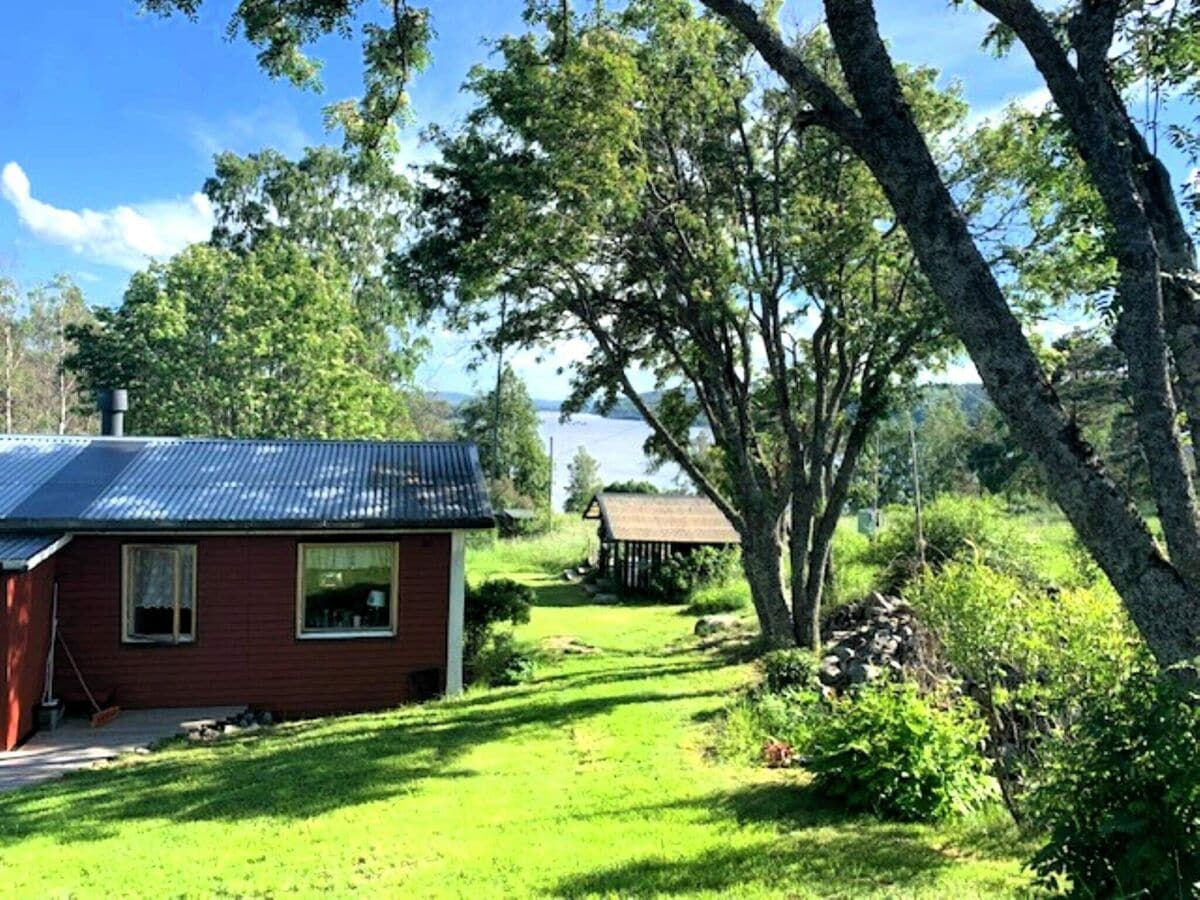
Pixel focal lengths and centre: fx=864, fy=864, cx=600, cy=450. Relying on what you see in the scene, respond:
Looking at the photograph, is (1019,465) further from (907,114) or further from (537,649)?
(907,114)

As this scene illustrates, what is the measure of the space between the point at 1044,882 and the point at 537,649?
464 inches

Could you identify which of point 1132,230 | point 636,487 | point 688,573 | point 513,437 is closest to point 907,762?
point 1132,230

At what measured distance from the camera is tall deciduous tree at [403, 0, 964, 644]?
10.2 metres

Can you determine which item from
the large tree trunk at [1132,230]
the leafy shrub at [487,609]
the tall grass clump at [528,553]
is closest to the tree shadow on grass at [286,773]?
the leafy shrub at [487,609]

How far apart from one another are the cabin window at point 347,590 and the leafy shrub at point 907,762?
7.52 m

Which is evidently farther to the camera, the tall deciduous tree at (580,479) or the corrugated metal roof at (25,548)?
the tall deciduous tree at (580,479)

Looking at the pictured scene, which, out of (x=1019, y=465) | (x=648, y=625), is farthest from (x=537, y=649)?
(x=1019, y=465)

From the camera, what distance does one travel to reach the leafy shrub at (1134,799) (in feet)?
9.75

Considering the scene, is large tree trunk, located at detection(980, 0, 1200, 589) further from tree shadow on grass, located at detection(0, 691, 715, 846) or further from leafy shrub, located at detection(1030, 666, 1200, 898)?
tree shadow on grass, located at detection(0, 691, 715, 846)

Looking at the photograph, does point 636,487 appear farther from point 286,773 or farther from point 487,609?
point 286,773

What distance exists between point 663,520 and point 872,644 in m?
12.9

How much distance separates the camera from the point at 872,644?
11.1m

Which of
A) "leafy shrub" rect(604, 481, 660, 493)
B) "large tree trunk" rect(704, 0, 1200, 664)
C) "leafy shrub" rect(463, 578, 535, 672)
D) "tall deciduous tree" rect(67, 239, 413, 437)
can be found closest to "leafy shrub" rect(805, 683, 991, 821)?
"large tree trunk" rect(704, 0, 1200, 664)

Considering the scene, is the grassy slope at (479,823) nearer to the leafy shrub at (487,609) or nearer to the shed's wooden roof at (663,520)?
the leafy shrub at (487,609)
